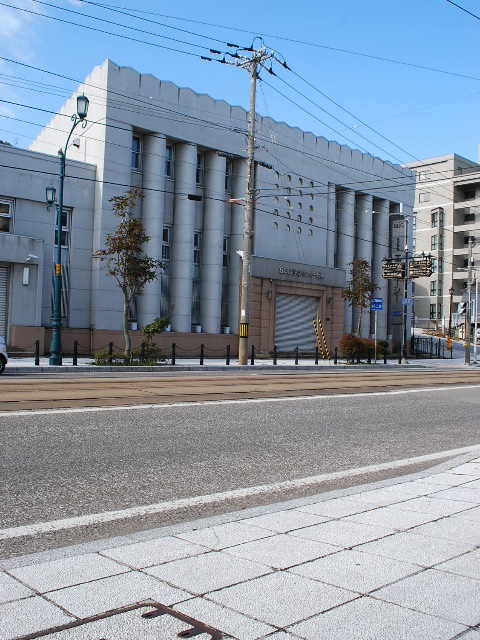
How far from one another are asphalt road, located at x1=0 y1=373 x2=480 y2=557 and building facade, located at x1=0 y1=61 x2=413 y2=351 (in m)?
18.8

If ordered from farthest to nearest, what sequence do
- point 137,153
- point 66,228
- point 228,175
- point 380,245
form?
1. point 380,245
2. point 228,175
3. point 137,153
4. point 66,228

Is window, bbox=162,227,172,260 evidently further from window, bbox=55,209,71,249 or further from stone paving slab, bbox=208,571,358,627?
stone paving slab, bbox=208,571,358,627

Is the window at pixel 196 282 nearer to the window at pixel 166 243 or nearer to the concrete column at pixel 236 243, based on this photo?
the window at pixel 166 243

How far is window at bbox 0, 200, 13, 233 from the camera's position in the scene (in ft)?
93.5

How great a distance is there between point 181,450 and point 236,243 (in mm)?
29544

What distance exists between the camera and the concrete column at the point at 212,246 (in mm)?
34875

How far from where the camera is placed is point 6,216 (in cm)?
2859

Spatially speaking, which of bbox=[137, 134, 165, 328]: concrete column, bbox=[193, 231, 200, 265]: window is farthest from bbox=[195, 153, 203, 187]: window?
bbox=[137, 134, 165, 328]: concrete column

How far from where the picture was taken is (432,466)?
7.42 meters

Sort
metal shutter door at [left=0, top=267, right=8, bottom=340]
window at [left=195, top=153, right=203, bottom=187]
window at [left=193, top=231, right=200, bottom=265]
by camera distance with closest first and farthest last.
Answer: metal shutter door at [left=0, top=267, right=8, bottom=340], window at [left=193, top=231, right=200, bottom=265], window at [left=195, top=153, right=203, bottom=187]

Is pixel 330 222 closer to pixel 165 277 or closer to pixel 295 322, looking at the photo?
pixel 295 322

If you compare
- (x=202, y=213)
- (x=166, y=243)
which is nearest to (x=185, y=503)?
Answer: (x=166, y=243)

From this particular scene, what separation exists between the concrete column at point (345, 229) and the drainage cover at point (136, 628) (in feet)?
135

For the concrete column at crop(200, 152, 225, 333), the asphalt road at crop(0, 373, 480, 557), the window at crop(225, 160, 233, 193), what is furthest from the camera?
the window at crop(225, 160, 233, 193)
